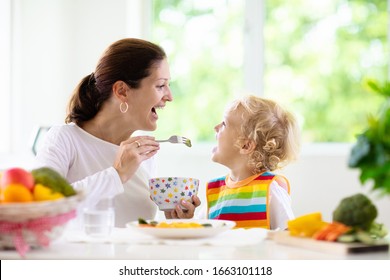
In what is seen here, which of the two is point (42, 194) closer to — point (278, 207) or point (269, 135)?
point (278, 207)

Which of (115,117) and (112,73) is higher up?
(112,73)

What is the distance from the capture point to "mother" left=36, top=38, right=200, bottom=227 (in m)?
2.02

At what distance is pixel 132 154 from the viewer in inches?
70.7

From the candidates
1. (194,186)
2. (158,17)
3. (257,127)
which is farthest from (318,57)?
(194,186)

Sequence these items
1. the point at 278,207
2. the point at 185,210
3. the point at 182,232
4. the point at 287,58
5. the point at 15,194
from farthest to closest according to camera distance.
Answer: the point at 287,58 → the point at 278,207 → the point at 185,210 → the point at 182,232 → the point at 15,194

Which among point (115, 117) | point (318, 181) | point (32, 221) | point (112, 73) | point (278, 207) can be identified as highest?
point (112, 73)

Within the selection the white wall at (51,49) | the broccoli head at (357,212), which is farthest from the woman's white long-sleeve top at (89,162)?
the white wall at (51,49)

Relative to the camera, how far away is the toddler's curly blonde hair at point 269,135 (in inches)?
84.2

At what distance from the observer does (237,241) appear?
1.24 meters

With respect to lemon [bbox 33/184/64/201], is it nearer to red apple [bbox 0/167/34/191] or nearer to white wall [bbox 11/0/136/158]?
red apple [bbox 0/167/34/191]

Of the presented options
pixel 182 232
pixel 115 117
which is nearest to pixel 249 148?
pixel 115 117

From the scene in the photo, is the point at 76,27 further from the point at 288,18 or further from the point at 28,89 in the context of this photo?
the point at 288,18

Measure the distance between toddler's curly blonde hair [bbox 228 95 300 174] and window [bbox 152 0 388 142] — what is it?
6.42 feet

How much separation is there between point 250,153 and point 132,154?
1.70 ft
